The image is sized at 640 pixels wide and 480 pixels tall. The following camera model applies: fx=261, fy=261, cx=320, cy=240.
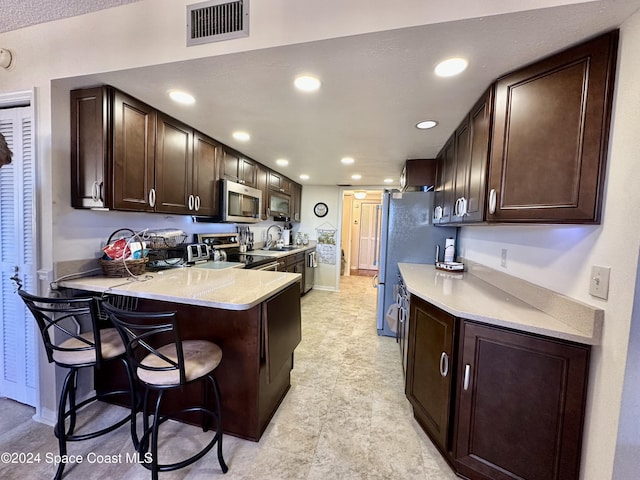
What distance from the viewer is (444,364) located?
4.77ft

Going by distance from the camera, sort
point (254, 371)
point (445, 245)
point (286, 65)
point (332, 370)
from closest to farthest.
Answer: point (286, 65)
point (254, 371)
point (332, 370)
point (445, 245)

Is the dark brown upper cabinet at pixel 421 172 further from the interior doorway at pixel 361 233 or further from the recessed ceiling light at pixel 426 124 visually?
the interior doorway at pixel 361 233

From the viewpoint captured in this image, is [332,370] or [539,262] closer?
[539,262]

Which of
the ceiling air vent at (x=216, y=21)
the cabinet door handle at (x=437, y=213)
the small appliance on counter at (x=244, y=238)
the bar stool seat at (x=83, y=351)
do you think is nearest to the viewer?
the ceiling air vent at (x=216, y=21)

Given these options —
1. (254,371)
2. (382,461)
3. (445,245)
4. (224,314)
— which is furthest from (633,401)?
(445,245)

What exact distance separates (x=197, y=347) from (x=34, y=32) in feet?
7.20

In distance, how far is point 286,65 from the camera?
1325 millimetres

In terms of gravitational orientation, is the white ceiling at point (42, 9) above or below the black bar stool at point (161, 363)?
above

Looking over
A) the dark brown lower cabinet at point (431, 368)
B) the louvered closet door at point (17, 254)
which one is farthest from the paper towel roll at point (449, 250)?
the louvered closet door at point (17, 254)

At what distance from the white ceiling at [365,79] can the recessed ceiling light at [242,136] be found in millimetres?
62

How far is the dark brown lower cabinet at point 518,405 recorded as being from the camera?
112 centimetres

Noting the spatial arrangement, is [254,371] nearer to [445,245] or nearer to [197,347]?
[197,347]

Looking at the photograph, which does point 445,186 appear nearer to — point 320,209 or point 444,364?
point 444,364

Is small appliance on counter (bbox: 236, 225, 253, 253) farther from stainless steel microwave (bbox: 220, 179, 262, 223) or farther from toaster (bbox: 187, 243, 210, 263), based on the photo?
toaster (bbox: 187, 243, 210, 263)
